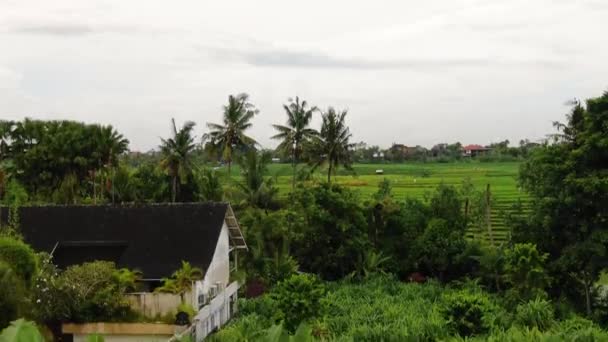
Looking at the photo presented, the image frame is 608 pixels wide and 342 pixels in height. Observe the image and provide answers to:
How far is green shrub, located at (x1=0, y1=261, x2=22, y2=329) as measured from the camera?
42.0 feet

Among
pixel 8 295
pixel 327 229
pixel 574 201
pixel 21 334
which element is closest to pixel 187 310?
pixel 8 295

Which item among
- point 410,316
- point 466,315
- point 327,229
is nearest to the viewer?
point 466,315

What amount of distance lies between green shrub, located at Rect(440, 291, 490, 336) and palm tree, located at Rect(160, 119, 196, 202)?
17.5m

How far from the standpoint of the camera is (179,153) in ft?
101

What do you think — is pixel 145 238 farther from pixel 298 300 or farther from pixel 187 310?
pixel 298 300

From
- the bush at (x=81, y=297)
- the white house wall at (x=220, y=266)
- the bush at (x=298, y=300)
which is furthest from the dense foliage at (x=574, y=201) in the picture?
the bush at (x=81, y=297)

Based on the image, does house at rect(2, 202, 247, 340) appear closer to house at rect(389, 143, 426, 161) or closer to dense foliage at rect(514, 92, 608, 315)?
dense foliage at rect(514, 92, 608, 315)

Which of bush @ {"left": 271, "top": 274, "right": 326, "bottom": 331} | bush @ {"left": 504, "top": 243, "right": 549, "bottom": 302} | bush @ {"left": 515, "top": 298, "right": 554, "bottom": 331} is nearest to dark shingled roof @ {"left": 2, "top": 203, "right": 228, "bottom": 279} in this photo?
bush @ {"left": 271, "top": 274, "right": 326, "bottom": 331}

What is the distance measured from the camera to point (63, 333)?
15008 mm

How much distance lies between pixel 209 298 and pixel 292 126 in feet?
47.5

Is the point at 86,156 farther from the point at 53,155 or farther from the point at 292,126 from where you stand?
the point at 292,126

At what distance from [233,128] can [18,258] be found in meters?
18.5

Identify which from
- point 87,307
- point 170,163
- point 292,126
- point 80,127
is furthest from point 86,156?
point 87,307

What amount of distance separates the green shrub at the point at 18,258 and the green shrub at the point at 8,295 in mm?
666
